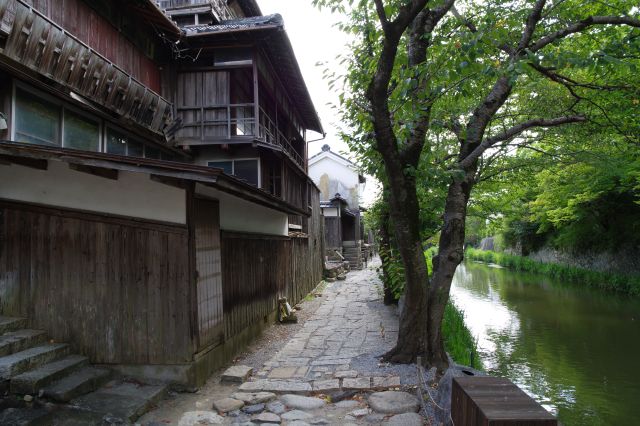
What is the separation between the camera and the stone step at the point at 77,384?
5113mm

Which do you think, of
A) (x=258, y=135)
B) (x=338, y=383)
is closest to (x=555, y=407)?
(x=338, y=383)

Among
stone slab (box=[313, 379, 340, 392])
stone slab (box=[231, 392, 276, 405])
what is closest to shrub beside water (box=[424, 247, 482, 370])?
stone slab (box=[313, 379, 340, 392])

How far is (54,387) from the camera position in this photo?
5.25 m

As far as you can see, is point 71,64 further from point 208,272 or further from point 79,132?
point 208,272

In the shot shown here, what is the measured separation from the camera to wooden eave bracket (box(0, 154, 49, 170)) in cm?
589

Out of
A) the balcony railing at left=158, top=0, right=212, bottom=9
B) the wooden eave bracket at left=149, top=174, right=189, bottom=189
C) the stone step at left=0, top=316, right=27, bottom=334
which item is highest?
the balcony railing at left=158, top=0, right=212, bottom=9

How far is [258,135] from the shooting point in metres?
11.8

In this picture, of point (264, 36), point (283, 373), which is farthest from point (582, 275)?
point (283, 373)

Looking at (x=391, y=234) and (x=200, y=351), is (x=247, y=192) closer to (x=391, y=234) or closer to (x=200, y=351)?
(x=200, y=351)

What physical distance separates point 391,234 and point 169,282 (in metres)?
7.99

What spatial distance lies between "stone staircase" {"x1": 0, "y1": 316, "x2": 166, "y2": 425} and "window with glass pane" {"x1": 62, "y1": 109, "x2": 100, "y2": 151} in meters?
3.69

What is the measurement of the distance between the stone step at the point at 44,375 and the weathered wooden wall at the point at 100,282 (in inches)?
13.8

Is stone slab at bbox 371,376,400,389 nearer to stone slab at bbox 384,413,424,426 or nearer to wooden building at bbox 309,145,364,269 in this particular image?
stone slab at bbox 384,413,424,426

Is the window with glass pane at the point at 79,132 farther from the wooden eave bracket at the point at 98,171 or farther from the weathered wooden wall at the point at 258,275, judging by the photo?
the weathered wooden wall at the point at 258,275
